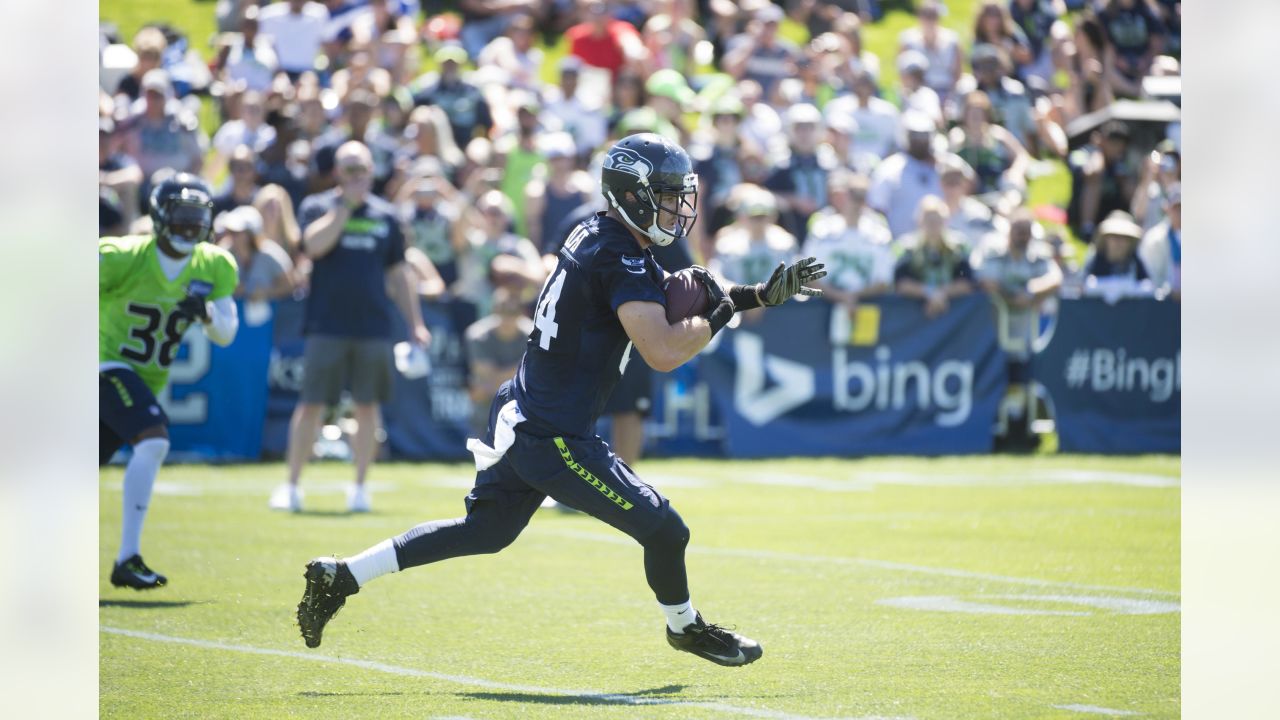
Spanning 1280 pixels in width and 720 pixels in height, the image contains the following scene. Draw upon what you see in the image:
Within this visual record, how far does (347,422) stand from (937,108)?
7.07m

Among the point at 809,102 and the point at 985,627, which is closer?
the point at 985,627

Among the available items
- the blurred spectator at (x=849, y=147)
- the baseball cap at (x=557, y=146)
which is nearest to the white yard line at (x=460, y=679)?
the baseball cap at (x=557, y=146)

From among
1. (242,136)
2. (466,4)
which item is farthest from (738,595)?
(466,4)

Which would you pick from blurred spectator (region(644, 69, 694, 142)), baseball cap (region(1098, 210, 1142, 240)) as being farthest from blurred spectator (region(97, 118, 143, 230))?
baseball cap (region(1098, 210, 1142, 240))

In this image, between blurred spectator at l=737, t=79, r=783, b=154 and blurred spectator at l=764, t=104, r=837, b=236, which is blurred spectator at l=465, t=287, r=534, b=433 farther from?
blurred spectator at l=737, t=79, r=783, b=154

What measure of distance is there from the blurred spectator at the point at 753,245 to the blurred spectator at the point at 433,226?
7.32 feet

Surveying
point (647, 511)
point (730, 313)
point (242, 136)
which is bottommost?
point (647, 511)

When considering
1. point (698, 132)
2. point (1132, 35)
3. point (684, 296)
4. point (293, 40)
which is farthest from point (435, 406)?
point (684, 296)

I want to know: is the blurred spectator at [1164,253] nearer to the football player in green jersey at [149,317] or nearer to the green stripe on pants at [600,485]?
the football player in green jersey at [149,317]

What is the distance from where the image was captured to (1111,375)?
1537cm

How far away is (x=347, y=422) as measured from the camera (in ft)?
47.9

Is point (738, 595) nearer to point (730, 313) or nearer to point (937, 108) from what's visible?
point (730, 313)

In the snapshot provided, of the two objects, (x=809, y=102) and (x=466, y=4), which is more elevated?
(x=466, y=4)

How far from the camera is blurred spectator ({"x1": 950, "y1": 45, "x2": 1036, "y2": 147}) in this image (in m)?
18.3
